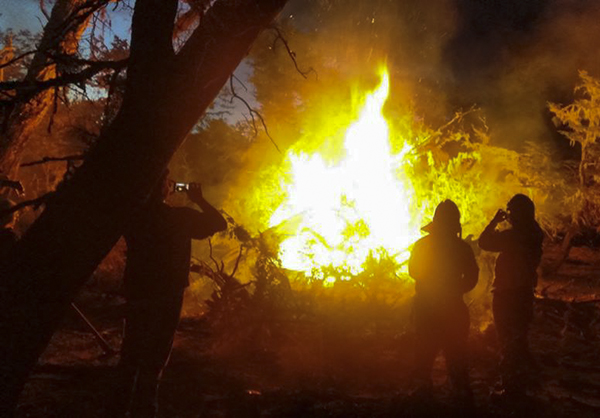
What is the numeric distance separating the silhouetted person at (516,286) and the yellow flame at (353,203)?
3.71 metres

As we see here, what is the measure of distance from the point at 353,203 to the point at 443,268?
205 inches

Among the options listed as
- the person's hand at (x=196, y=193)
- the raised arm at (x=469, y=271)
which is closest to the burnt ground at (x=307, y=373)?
the raised arm at (x=469, y=271)

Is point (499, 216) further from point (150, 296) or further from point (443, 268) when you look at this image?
point (150, 296)

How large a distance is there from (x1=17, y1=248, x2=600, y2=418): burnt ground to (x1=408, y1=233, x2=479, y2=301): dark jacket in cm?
109

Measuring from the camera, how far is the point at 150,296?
3697 mm

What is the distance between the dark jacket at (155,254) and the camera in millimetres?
3705

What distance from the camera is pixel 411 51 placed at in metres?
15.9

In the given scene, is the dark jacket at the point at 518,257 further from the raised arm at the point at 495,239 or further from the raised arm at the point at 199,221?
the raised arm at the point at 199,221

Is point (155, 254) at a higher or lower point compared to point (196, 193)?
lower

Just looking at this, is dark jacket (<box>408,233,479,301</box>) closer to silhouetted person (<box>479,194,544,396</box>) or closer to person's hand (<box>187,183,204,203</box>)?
silhouetted person (<box>479,194,544,396</box>)

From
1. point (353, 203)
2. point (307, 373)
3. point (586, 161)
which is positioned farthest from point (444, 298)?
point (586, 161)

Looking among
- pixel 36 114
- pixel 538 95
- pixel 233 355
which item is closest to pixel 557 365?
pixel 233 355

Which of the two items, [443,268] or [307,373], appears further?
[307,373]

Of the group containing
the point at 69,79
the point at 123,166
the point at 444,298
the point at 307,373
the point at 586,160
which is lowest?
the point at 307,373
